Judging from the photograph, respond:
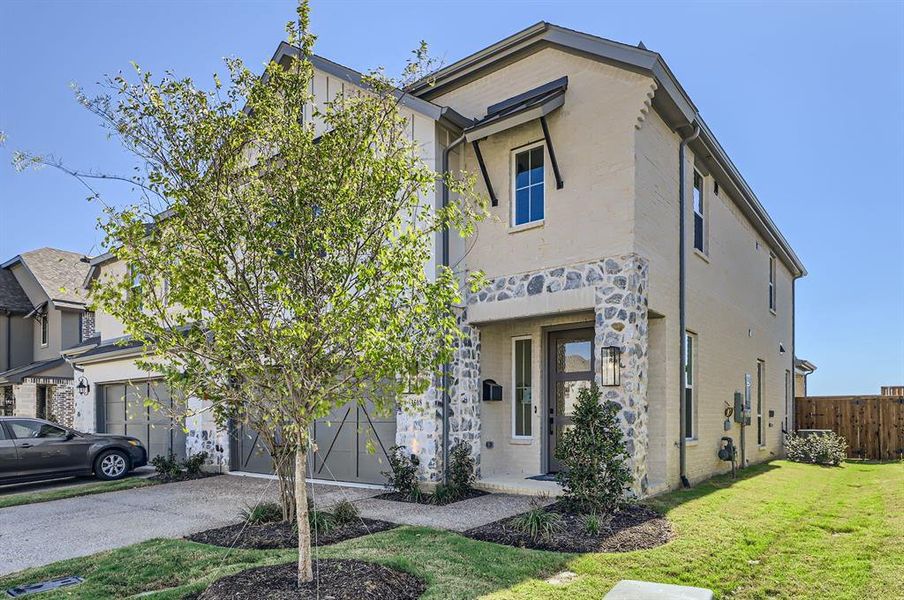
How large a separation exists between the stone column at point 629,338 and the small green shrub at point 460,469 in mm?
2532

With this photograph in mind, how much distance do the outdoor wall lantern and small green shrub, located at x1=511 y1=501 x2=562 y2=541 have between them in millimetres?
2174

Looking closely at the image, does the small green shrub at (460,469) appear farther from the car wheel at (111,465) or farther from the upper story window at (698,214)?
the car wheel at (111,465)

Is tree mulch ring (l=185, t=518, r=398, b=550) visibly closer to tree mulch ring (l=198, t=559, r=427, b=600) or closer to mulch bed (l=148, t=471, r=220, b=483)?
tree mulch ring (l=198, t=559, r=427, b=600)

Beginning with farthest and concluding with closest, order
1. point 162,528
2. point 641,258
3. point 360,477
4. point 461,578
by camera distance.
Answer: point 360,477, point 641,258, point 162,528, point 461,578

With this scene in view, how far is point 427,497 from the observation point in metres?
8.97

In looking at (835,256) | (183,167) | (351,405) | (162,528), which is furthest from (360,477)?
(835,256)

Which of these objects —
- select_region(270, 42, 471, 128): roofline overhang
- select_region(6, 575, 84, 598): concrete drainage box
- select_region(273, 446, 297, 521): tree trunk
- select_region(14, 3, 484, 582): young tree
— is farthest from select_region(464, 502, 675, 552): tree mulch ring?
select_region(270, 42, 471, 128): roofline overhang

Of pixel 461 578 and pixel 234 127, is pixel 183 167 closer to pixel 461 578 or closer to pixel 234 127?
pixel 234 127

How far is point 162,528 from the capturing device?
7.49m

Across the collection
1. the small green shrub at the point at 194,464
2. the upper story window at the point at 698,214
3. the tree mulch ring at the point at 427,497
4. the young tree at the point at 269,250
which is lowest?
the small green shrub at the point at 194,464

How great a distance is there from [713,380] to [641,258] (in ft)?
13.1

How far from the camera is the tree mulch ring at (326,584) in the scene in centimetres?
445

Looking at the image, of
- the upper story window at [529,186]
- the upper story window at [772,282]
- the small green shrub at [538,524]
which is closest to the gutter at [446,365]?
the upper story window at [529,186]

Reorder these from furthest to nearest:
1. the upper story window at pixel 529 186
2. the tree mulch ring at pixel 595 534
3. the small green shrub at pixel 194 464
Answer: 1. the small green shrub at pixel 194 464
2. the upper story window at pixel 529 186
3. the tree mulch ring at pixel 595 534
